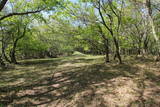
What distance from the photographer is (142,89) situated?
17.4ft

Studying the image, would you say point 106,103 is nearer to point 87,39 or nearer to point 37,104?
point 37,104

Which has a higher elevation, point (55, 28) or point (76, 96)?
point (55, 28)

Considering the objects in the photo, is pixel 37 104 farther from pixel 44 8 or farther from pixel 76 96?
pixel 44 8

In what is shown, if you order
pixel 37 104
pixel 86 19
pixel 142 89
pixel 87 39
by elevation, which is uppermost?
pixel 86 19

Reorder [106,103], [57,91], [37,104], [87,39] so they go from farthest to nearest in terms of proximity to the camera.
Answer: [87,39] → [57,91] → [37,104] → [106,103]

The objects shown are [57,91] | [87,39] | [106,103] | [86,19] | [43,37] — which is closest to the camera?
[106,103]

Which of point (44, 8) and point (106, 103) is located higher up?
point (44, 8)

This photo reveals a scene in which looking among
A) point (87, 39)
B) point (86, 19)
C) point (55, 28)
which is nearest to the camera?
point (86, 19)

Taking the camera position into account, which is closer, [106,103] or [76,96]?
[106,103]

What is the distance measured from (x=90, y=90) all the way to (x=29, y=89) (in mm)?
3232

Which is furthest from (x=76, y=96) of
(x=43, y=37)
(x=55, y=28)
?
(x=43, y=37)

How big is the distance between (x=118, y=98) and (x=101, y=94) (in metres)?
0.70

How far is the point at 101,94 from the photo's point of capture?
5242 mm

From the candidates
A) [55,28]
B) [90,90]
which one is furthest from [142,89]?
[55,28]
